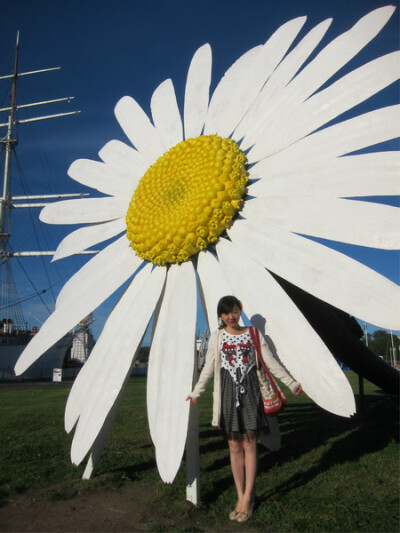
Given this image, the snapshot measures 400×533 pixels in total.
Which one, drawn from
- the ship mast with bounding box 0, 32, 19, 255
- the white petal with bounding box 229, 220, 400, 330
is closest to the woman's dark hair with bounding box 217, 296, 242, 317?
the white petal with bounding box 229, 220, 400, 330

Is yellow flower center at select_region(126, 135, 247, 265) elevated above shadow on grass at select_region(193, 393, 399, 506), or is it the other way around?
yellow flower center at select_region(126, 135, 247, 265)

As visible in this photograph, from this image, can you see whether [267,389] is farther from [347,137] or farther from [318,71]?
[318,71]

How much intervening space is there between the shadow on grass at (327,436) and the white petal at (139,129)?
8.22 ft

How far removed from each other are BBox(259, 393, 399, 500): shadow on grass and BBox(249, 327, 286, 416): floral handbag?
0.99m

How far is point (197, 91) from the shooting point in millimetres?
2809

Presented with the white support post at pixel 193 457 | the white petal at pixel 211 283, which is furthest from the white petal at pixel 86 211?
the white support post at pixel 193 457

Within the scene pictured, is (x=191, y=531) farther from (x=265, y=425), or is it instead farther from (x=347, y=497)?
(x=347, y=497)

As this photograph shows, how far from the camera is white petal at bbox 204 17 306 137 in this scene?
234cm

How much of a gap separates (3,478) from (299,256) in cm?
334

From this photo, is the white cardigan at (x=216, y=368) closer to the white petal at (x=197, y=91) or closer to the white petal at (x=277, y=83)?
the white petal at (x=277, y=83)

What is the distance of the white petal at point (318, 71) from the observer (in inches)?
75.6

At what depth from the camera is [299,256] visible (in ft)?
5.47

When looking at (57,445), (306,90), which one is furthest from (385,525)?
(57,445)

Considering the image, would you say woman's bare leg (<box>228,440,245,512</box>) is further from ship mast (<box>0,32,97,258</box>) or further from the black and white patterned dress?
ship mast (<box>0,32,97,258</box>)
